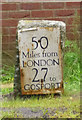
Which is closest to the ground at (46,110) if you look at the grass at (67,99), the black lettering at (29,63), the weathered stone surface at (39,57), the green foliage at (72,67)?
the grass at (67,99)

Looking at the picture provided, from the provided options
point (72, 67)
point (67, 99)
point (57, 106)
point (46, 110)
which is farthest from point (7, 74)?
point (46, 110)

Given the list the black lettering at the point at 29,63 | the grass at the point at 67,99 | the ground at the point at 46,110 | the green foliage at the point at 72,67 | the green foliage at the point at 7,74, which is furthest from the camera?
the green foliage at the point at 7,74

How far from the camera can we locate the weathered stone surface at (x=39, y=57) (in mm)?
3191

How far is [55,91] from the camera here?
10.6 ft

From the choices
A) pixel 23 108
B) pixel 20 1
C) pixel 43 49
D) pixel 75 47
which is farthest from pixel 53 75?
pixel 20 1

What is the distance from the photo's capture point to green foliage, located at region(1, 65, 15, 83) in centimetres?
458

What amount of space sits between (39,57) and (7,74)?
1.83m

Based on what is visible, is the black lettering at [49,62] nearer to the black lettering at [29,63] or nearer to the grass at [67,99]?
the black lettering at [29,63]

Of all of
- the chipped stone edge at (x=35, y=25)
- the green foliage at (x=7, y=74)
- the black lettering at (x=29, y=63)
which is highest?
the chipped stone edge at (x=35, y=25)

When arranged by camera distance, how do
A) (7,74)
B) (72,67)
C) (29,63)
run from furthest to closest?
(7,74) < (72,67) < (29,63)

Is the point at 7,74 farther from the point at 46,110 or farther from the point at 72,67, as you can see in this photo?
the point at 46,110

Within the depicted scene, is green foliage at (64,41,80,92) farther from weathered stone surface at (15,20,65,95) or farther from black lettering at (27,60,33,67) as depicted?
black lettering at (27,60,33,67)

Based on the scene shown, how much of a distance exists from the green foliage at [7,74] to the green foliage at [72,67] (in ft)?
3.07

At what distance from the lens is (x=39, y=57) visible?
10.5 feet
